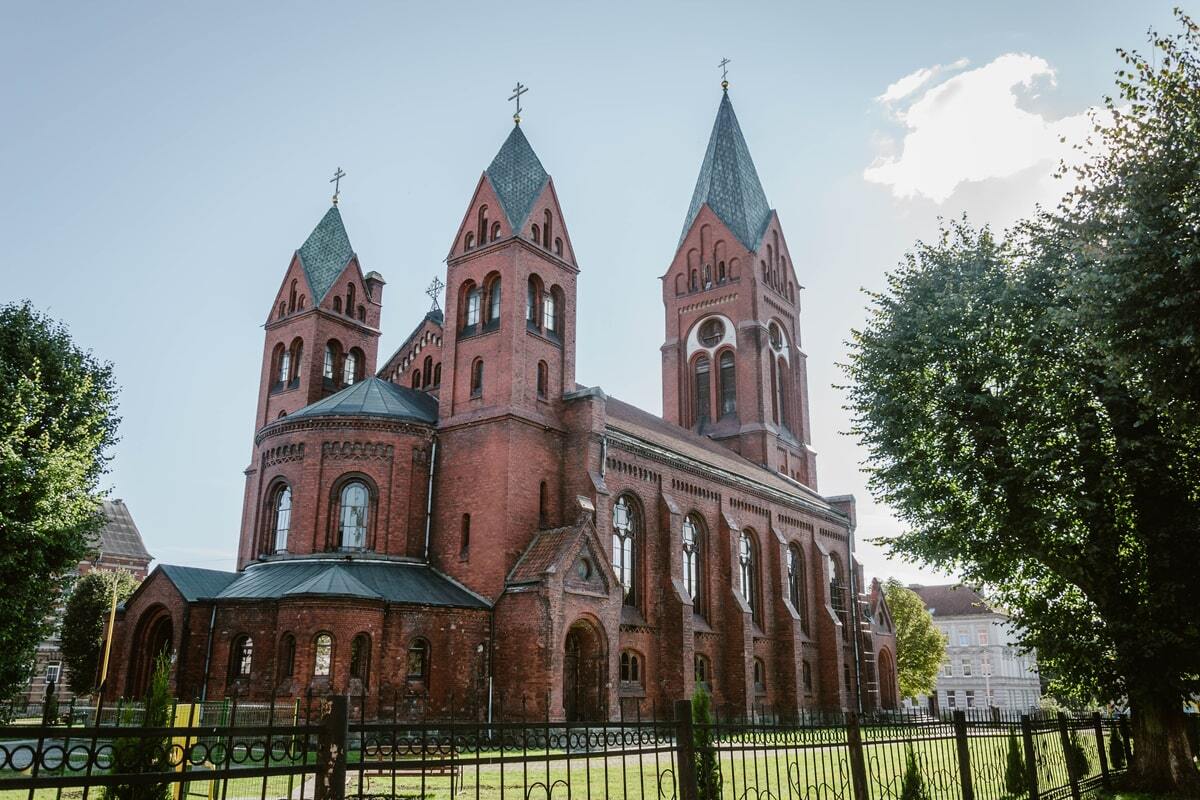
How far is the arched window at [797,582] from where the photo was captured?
41.4 metres

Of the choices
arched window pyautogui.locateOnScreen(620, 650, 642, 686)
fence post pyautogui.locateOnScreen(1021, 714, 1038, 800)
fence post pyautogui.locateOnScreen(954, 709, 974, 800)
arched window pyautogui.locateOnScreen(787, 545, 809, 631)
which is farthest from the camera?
arched window pyautogui.locateOnScreen(787, 545, 809, 631)

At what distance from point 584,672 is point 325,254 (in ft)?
65.2

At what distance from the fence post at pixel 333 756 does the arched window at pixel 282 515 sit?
82.4 feet

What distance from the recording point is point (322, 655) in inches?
918

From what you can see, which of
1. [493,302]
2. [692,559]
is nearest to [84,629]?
[493,302]

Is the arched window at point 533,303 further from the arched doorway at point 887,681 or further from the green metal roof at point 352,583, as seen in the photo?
the arched doorway at point 887,681

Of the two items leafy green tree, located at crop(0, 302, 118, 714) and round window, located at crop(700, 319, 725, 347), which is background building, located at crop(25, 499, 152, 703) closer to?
leafy green tree, located at crop(0, 302, 118, 714)

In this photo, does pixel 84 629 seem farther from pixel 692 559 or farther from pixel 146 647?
pixel 692 559

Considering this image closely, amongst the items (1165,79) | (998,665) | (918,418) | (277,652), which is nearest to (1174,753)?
(918,418)

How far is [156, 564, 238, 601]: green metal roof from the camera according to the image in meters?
25.4

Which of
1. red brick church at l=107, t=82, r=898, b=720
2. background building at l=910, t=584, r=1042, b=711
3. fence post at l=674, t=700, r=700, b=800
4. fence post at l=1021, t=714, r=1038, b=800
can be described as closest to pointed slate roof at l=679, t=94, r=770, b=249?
red brick church at l=107, t=82, r=898, b=720

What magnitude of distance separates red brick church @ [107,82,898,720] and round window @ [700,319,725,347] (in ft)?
28.6

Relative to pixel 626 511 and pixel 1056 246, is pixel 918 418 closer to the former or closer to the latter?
pixel 1056 246

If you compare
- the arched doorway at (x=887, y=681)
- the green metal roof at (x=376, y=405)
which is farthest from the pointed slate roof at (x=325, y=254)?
the arched doorway at (x=887, y=681)
